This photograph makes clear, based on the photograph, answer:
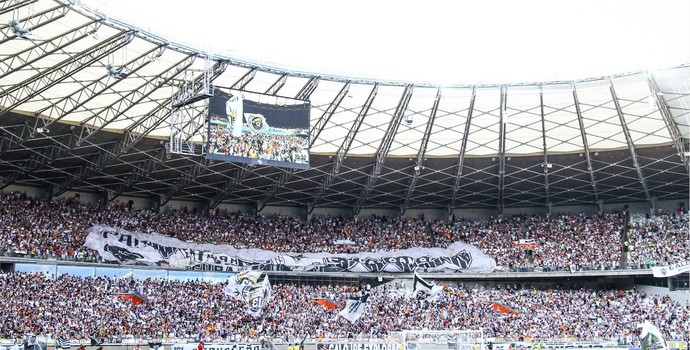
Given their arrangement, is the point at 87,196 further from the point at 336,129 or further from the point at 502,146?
the point at 502,146

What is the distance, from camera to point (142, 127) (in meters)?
50.2

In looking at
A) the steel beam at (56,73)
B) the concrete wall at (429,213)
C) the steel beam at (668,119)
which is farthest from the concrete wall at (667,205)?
the steel beam at (56,73)

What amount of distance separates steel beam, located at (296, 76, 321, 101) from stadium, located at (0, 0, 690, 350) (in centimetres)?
14

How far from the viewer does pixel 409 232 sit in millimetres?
70438

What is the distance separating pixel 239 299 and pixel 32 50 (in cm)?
2233

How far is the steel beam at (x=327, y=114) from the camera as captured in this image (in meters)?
48.5

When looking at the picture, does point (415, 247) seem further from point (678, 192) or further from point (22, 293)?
point (22, 293)

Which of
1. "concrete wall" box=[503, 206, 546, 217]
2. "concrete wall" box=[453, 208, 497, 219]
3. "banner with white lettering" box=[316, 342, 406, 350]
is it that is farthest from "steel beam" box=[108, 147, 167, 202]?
"concrete wall" box=[503, 206, 546, 217]

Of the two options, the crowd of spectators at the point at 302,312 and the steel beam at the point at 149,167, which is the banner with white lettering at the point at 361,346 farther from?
the steel beam at the point at 149,167

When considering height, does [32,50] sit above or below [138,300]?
above

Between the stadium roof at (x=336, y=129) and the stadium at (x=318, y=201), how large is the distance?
189 mm

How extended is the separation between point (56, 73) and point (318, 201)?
106 ft

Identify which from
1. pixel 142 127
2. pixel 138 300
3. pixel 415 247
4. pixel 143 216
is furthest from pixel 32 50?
pixel 415 247

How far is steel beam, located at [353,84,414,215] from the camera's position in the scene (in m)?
49.3
